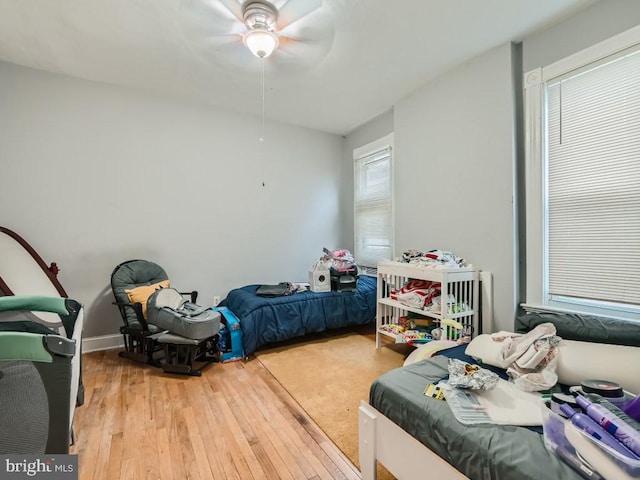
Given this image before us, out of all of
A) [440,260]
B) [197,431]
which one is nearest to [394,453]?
[197,431]

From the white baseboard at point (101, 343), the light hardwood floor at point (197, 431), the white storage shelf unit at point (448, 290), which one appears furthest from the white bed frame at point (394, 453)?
the white baseboard at point (101, 343)

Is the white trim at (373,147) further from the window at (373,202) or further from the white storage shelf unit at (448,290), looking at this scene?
the white storage shelf unit at (448,290)

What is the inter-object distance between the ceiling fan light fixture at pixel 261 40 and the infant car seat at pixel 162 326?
2173mm

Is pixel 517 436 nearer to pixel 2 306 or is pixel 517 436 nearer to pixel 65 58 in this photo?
pixel 2 306

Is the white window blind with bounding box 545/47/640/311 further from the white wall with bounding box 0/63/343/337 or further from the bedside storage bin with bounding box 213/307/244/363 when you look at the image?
the white wall with bounding box 0/63/343/337

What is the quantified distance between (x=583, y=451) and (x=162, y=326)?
2.70m

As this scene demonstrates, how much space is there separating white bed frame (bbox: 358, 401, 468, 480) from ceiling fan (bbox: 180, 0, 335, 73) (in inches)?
96.5

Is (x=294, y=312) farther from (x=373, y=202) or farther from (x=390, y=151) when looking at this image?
(x=390, y=151)

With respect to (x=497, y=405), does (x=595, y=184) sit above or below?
above

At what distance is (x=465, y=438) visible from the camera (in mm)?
1023

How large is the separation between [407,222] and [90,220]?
3.36 metres

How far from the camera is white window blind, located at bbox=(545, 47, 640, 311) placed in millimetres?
1792

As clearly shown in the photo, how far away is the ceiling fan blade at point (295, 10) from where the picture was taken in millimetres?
1884

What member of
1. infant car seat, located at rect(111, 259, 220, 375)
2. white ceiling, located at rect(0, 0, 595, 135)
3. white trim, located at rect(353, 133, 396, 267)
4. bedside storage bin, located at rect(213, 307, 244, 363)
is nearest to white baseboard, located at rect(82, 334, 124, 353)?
infant car seat, located at rect(111, 259, 220, 375)
